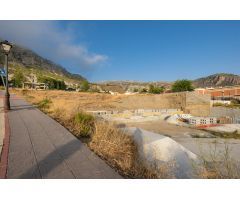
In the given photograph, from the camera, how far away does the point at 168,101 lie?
57.2 meters

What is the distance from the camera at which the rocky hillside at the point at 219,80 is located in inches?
6786

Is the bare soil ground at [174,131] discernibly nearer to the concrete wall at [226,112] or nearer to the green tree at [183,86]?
the concrete wall at [226,112]

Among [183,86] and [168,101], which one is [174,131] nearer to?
[168,101]

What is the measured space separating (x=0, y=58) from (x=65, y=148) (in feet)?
458

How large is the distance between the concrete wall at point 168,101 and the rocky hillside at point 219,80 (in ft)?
420

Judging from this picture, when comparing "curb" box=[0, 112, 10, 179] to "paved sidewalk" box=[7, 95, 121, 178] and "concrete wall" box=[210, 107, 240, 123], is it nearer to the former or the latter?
"paved sidewalk" box=[7, 95, 121, 178]

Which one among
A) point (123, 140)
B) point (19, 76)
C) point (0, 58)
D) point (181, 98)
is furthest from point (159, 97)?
point (0, 58)

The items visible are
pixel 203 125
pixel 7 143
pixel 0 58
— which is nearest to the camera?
pixel 7 143

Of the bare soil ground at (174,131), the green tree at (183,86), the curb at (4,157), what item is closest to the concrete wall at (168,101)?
the bare soil ground at (174,131)

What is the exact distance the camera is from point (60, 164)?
3973mm

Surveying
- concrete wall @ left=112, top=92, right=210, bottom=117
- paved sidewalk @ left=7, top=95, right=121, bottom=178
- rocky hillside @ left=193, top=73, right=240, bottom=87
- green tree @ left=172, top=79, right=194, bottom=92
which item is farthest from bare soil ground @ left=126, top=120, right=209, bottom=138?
rocky hillside @ left=193, top=73, right=240, bottom=87

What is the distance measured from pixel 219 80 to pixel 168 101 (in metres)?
139
